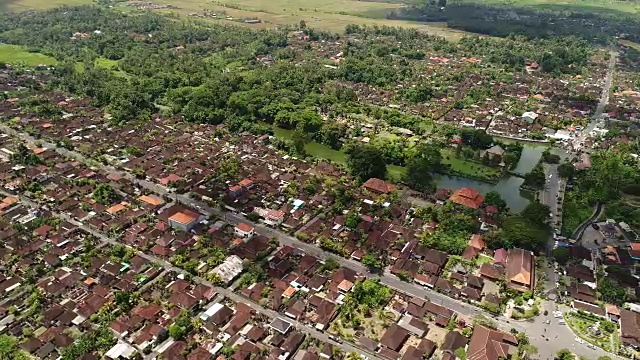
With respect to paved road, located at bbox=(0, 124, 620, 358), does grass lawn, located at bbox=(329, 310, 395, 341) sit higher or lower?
lower

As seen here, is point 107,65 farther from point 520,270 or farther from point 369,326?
point 520,270

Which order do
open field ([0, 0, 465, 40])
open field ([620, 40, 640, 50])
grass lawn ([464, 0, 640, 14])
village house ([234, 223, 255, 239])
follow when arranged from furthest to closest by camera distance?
grass lawn ([464, 0, 640, 14]) < open field ([0, 0, 465, 40]) < open field ([620, 40, 640, 50]) < village house ([234, 223, 255, 239])

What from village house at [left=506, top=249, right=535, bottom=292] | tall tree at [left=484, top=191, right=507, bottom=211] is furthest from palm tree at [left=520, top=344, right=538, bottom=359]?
tall tree at [left=484, top=191, right=507, bottom=211]

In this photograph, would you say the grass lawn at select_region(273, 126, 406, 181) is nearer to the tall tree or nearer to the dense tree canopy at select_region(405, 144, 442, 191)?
the dense tree canopy at select_region(405, 144, 442, 191)

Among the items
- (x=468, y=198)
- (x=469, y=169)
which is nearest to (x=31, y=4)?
(x=469, y=169)

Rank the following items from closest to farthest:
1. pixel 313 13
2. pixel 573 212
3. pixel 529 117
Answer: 1. pixel 573 212
2. pixel 529 117
3. pixel 313 13

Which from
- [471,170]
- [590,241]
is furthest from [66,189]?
[590,241]

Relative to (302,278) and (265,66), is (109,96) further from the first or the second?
(302,278)
